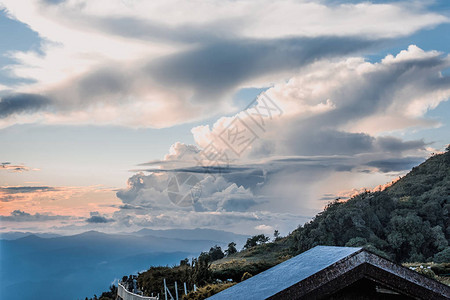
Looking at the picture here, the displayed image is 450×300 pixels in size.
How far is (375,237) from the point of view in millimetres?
44750

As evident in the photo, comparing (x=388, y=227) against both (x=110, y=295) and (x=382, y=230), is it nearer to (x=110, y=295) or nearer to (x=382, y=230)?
(x=382, y=230)

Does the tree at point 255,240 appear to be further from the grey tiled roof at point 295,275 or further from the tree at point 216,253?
the grey tiled roof at point 295,275

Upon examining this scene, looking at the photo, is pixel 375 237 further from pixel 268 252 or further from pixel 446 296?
pixel 446 296

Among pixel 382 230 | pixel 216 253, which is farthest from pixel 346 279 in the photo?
pixel 216 253

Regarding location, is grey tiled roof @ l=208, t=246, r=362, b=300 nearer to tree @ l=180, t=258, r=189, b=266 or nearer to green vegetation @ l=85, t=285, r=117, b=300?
green vegetation @ l=85, t=285, r=117, b=300


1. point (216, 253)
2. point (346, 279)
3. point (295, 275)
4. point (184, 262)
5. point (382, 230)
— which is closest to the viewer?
point (346, 279)

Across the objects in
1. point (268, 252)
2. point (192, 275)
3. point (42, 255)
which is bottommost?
point (42, 255)

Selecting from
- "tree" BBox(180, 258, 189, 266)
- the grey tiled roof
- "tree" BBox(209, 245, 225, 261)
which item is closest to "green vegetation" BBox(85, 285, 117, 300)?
"tree" BBox(180, 258, 189, 266)

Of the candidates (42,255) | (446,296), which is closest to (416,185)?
(446,296)

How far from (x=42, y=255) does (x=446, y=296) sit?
184532mm

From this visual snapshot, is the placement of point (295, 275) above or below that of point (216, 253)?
above

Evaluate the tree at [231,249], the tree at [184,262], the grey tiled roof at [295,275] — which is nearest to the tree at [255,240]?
the tree at [231,249]

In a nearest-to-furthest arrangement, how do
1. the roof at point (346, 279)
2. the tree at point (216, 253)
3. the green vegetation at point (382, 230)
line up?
1. the roof at point (346, 279)
2. the green vegetation at point (382, 230)
3. the tree at point (216, 253)

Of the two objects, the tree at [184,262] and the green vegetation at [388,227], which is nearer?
the tree at [184,262]
